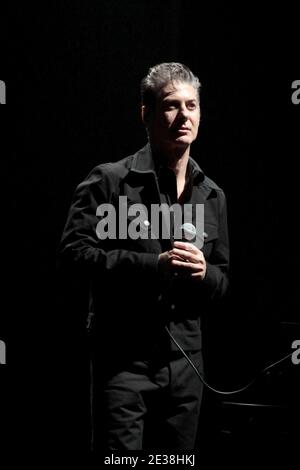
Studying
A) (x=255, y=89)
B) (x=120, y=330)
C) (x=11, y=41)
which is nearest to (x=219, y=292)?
(x=120, y=330)

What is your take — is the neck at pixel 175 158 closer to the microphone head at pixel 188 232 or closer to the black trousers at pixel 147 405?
the microphone head at pixel 188 232

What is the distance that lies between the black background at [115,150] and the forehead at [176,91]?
2.07 ft

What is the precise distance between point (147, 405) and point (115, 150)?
1.00 metres

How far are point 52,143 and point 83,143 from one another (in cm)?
11

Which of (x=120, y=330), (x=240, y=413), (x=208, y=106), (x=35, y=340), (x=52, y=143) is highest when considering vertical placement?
(x=208, y=106)

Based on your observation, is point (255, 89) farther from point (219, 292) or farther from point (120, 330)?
point (120, 330)

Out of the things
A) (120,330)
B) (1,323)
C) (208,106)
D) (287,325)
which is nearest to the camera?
(120,330)

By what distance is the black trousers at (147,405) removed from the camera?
138 cm

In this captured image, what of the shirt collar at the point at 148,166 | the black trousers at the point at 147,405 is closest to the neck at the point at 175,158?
the shirt collar at the point at 148,166

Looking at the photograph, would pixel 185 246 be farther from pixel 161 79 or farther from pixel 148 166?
pixel 161 79

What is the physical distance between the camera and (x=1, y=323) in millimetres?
2057

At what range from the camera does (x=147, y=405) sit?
4.75ft

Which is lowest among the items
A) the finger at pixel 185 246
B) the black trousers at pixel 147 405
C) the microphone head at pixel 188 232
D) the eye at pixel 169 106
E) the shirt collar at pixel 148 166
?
the black trousers at pixel 147 405

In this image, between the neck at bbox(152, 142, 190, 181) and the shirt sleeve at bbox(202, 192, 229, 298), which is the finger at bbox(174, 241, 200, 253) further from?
the neck at bbox(152, 142, 190, 181)
